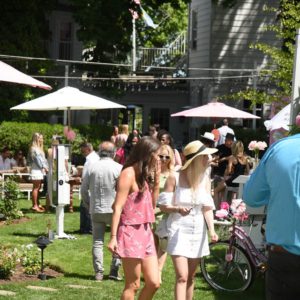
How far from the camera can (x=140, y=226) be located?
6.85 m

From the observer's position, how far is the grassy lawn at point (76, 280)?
863 cm

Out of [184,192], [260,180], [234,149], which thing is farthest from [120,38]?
[260,180]

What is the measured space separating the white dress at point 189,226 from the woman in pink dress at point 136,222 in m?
0.30

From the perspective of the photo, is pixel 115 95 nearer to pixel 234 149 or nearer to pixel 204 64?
pixel 204 64

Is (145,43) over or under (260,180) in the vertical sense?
over

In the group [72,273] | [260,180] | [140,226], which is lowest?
[72,273]

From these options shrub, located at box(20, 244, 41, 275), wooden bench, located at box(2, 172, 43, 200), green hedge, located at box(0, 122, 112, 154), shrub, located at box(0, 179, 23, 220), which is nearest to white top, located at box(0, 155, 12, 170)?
wooden bench, located at box(2, 172, 43, 200)

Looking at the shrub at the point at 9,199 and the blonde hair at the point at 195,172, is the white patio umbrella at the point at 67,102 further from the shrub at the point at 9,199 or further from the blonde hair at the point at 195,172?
the blonde hair at the point at 195,172

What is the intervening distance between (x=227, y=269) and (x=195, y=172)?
2.54 metres

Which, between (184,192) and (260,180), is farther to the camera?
(184,192)

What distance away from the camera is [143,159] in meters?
6.78

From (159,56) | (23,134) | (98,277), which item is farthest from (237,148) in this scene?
(159,56)

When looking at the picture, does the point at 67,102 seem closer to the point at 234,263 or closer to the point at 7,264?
the point at 7,264

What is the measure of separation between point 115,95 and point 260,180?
1066 inches
